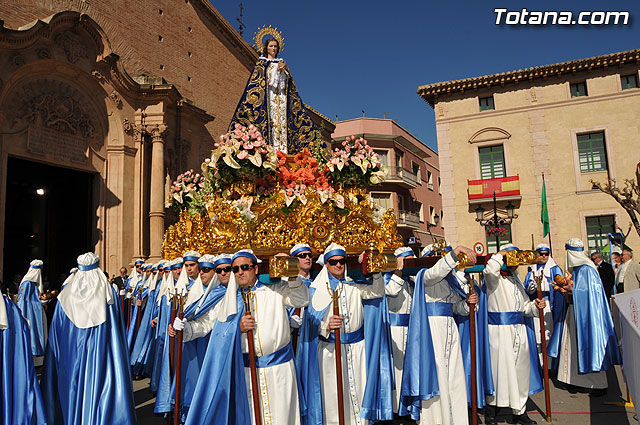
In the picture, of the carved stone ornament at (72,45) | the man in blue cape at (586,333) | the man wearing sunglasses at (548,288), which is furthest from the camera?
the carved stone ornament at (72,45)

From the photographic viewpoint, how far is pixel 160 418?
233 inches

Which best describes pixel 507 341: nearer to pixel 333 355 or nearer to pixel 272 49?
pixel 333 355

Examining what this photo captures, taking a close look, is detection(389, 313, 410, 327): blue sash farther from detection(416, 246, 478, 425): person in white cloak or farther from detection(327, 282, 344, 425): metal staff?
detection(327, 282, 344, 425): metal staff

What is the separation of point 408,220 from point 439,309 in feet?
83.1

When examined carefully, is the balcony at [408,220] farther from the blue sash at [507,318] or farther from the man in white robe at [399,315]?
the blue sash at [507,318]

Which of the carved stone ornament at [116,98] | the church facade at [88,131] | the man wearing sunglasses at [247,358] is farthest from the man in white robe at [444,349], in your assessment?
the carved stone ornament at [116,98]

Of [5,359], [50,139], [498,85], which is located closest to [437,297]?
[5,359]

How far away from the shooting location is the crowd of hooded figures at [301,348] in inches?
149

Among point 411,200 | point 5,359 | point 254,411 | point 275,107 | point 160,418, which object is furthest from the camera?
point 411,200

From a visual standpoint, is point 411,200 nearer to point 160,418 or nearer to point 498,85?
point 498,85

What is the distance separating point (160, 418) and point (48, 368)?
5.74ft

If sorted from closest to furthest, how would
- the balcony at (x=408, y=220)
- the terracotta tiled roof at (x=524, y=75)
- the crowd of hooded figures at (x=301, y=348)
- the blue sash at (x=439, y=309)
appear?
1. the crowd of hooded figures at (x=301, y=348)
2. the blue sash at (x=439, y=309)
3. the terracotta tiled roof at (x=524, y=75)
4. the balcony at (x=408, y=220)

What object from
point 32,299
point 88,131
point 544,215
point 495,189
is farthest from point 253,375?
point 495,189

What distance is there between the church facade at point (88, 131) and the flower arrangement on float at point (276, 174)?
22.4ft
